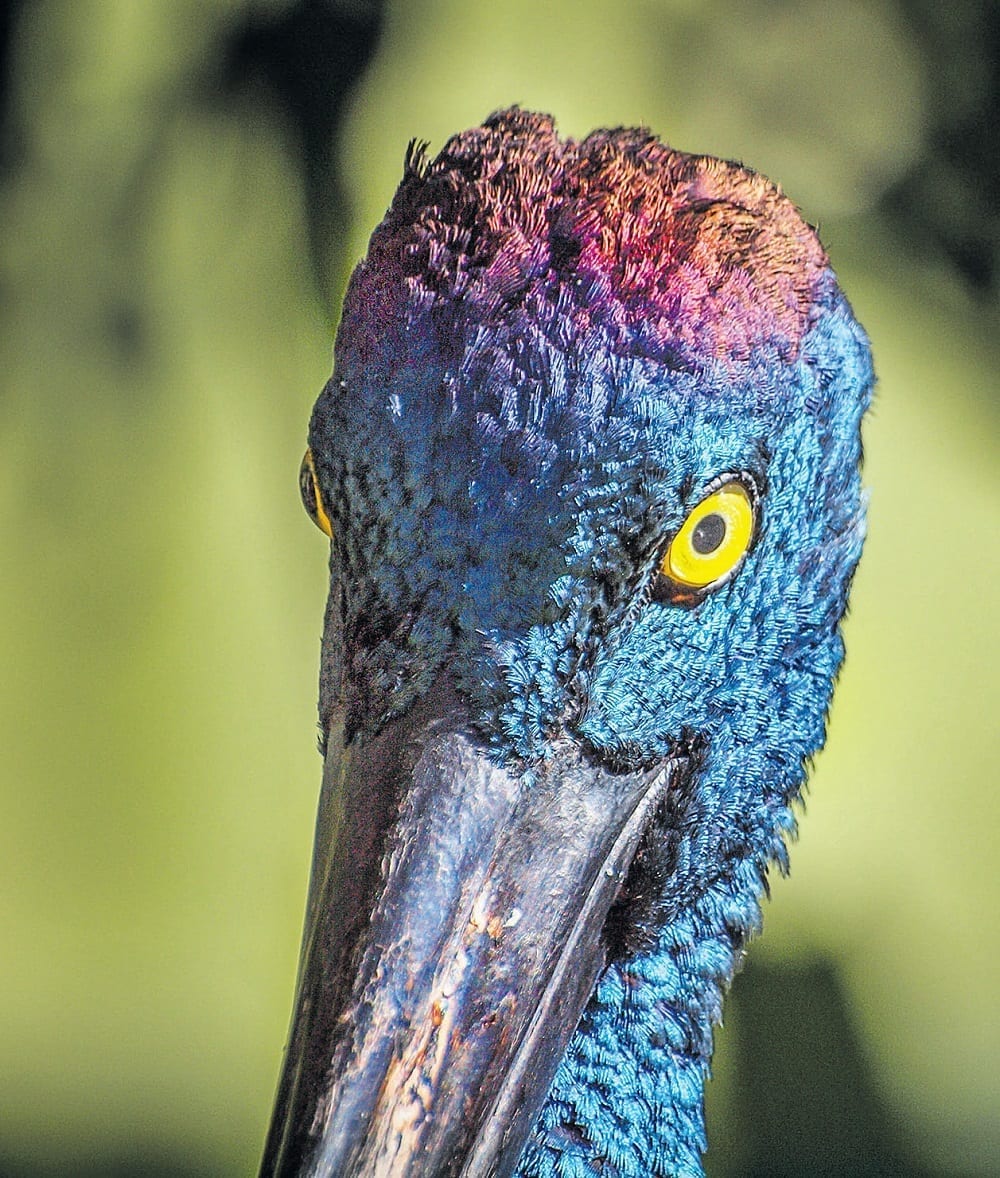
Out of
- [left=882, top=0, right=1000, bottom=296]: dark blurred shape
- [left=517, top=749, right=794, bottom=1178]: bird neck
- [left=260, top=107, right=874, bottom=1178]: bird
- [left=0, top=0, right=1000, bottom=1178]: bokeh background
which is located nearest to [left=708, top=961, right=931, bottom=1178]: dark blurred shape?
[left=0, top=0, right=1000, bottom=1178]: bokeh background

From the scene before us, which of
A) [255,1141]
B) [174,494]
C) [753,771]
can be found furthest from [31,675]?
[753,771]

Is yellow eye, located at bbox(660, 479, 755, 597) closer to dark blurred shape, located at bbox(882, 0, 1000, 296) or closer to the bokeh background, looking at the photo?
the bokeh background

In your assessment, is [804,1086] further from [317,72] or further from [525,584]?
[317,72]

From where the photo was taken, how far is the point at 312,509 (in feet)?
3.64

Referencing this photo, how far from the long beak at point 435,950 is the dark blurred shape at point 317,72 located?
1459 millimetres

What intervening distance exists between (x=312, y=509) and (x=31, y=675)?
153 cm

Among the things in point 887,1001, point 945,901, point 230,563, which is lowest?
point 887,1001

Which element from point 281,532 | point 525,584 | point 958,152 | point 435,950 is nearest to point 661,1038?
point 435,950

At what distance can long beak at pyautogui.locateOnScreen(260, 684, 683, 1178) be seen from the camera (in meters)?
0.86

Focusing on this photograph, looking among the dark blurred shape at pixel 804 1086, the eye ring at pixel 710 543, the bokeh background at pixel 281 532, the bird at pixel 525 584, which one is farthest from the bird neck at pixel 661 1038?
the dark blurred shape at pixel 804 1086

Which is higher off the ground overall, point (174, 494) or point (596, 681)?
point (174, 494)

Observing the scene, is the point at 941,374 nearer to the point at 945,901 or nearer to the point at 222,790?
the point at 945,901

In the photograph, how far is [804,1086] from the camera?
242 centimetres

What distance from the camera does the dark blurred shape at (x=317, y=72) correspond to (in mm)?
2197
